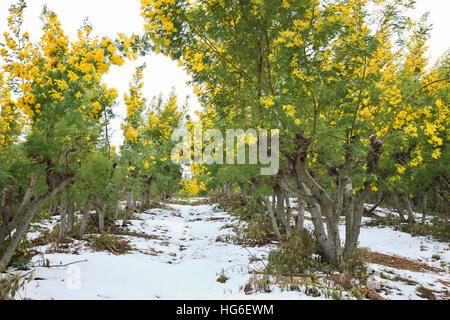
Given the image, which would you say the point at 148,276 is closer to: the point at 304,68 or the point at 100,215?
the point at 304,68

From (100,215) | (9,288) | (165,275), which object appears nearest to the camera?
(9,288)

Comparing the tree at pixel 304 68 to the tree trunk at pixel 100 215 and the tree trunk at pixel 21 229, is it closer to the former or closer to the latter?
the tree trunk at pixel 21 229

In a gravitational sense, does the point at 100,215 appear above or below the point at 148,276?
above

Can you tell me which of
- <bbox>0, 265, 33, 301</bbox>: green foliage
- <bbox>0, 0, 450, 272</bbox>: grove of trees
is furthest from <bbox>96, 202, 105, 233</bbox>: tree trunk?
<bbox>0, 265, 33, 301</bbox>: green foliage

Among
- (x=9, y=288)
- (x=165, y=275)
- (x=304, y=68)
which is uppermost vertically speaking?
(x=304, y=68)

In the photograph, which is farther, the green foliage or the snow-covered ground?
the snow-covered ground

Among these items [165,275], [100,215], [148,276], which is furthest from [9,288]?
[100,215]

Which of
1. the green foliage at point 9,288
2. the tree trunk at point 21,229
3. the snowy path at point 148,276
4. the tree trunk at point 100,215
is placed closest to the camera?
the green foliage at point 9,288

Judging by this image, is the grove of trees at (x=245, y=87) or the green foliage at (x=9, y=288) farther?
the grove of trees at (x=245, y=87)

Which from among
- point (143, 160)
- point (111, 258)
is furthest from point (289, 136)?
point (143, 160)

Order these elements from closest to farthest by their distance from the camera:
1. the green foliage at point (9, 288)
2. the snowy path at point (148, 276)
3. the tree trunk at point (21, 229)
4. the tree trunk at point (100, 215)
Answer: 1. the green foliage at point (9, 288)
2. the snowy path at point (148, 276)
3. the tree trunk at point (21, 229)
4. the tree trunk at point (100, 215)

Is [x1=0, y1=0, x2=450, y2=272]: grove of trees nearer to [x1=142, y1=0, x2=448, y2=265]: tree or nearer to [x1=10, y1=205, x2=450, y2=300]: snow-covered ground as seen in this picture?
[x1=142, y1=0, x2=448, y2=265]: tree

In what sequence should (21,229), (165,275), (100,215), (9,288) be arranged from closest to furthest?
1. (9,288)
2. (21,229)
3. (165,275)
4. (100,215)

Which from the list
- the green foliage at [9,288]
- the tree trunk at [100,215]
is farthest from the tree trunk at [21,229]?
the tree trunk at [100,215]
